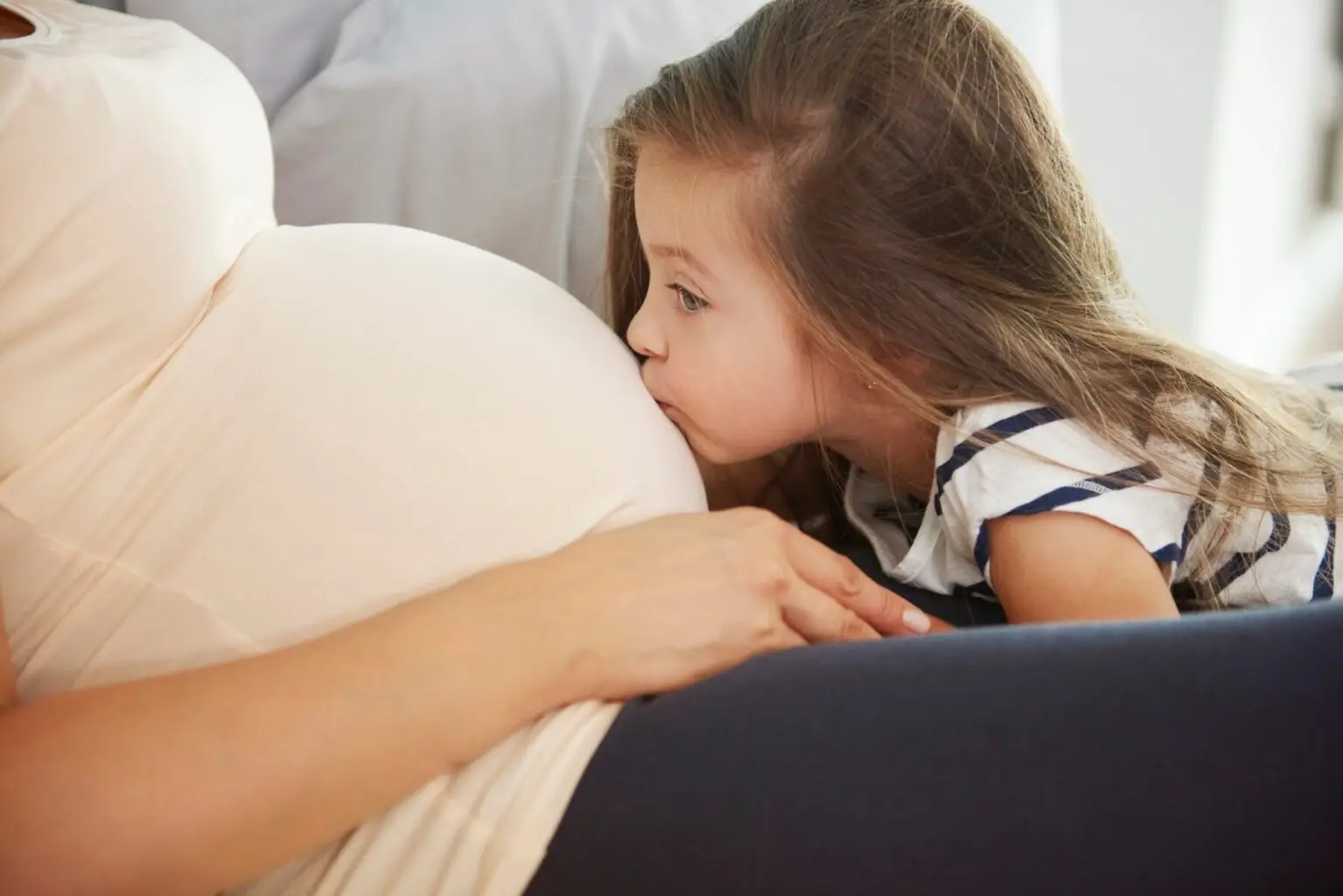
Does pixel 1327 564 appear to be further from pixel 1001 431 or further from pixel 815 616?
pixel 815 616

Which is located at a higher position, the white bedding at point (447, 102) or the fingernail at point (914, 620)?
the white bedding at point (447, 102)

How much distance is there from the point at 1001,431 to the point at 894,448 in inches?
6.7

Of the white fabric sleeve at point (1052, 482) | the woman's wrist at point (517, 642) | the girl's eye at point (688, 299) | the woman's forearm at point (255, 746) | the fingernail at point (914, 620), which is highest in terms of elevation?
the girl's eye at point (688, 299)

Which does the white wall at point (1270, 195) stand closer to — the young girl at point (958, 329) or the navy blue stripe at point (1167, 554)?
the young girl at point (958, 329)

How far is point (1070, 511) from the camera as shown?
724 millimetres

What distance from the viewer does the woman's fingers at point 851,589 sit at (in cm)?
69

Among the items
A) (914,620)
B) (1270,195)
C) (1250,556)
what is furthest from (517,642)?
(1270,195)

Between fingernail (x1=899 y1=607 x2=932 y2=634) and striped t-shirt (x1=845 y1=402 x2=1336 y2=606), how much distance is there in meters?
0.07

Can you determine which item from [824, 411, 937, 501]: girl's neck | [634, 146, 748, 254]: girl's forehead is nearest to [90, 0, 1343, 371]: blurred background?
[634, 146, 748, 254]: girl's forehead

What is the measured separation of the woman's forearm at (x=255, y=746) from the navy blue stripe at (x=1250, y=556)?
50 centimetres

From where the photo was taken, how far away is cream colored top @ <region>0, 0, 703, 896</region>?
22.5 inches

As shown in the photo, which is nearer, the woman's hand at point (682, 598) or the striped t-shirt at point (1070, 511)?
the woman's hand at point (682, 598)

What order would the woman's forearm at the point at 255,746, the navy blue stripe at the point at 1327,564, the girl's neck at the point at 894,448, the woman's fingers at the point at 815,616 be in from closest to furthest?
the woman's forearm at the point at 255,746, the woman's fingers at the point at 815,616, the navy blue stripe at the point at 1327,564, the girl's neck at the point at 894,448

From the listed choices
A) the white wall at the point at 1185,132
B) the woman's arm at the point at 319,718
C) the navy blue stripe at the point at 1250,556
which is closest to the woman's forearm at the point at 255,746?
the woman's arm at the point at 319,718
